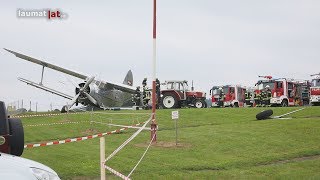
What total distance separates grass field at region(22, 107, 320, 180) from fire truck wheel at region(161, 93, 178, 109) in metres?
14.8

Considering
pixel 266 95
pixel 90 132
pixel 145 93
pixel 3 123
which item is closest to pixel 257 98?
pixel 266 95

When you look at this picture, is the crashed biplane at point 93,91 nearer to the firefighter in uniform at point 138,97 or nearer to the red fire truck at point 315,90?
the firefighter in uniform at point 138,97

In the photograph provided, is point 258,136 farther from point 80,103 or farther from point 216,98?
point 216,98

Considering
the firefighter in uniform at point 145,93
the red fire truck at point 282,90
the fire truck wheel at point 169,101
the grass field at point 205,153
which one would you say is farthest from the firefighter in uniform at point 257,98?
the grass field at point 205,153

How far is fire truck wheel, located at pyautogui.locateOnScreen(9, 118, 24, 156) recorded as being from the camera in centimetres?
712

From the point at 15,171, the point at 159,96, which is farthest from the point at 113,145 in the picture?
the point at 159,96

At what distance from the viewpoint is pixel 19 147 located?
720cm

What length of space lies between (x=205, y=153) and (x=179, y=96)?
78.5 ft

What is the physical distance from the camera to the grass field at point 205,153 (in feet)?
34.8

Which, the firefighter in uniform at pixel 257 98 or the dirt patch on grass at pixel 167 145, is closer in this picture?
the dirt patch on grass at pixel 167 145

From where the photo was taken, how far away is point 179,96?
1473 inches

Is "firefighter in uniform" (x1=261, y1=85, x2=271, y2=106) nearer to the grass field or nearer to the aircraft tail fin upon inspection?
the aircraft tail fin

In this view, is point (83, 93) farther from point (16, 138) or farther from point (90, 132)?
point (16, 138)

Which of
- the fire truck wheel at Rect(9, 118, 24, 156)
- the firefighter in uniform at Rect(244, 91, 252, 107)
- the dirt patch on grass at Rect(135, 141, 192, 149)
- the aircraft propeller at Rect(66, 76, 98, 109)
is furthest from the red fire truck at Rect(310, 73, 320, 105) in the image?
the fire truck wheel at Rect(9, 118, 24, 156)
